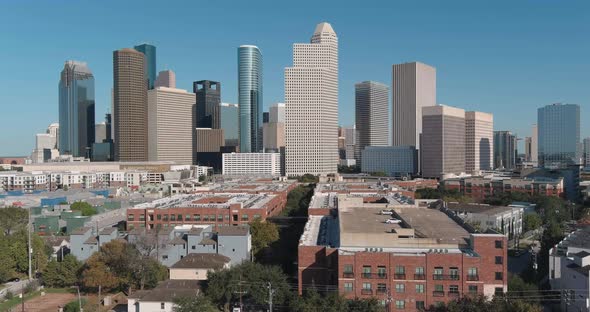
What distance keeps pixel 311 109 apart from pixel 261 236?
127 m

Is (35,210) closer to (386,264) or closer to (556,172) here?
(386,264)

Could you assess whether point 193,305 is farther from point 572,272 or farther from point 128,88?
point 128,88

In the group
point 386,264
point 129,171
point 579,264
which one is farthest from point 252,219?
point 129,171

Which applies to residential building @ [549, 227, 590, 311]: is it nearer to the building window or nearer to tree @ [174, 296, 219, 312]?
the building window

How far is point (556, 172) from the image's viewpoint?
113 meters

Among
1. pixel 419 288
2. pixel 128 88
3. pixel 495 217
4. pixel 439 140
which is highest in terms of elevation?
pixel 128 88

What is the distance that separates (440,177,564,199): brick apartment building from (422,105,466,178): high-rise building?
54287 mm

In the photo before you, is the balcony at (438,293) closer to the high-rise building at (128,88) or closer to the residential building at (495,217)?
the residential building at (495,217)

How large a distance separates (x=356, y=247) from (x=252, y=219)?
2765 cm

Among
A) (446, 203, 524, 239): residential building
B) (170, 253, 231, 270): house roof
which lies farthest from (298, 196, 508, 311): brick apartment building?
(446, 203, 524, 239): residential building

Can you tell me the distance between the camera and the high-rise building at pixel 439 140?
163625 millimetres

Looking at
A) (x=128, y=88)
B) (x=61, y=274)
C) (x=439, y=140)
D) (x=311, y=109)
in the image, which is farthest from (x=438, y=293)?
(x=128, y=88)

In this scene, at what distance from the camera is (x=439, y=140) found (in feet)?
539

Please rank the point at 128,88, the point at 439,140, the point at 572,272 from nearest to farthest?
the point at 572,272 → the point at 439,140 → the point at 128,88
